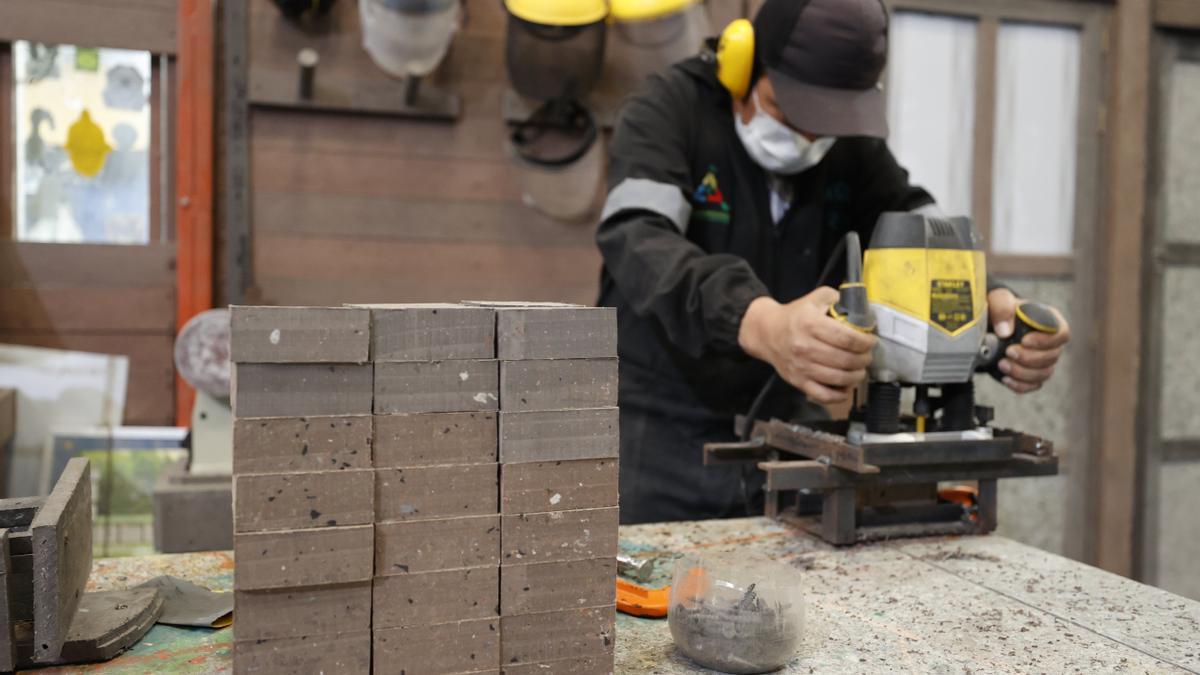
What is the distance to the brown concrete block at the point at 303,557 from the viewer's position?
82 centimetres

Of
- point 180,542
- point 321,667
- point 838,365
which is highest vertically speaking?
A: point 838,365

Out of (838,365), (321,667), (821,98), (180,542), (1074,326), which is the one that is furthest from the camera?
(1074,326)

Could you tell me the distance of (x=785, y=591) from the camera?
994 mm

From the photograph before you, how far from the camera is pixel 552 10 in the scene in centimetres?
246

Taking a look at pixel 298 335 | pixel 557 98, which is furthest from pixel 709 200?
pixel 298 335

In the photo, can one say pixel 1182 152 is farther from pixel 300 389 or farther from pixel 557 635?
pixel 300 389

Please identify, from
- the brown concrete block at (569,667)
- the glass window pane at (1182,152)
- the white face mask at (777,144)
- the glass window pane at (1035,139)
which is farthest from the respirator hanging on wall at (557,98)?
the glass window pane at (1182,152)

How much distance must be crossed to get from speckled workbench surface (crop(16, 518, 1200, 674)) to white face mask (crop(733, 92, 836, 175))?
724mm

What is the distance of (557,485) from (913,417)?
3.03ft

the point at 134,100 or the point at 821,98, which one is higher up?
the point at 134,100

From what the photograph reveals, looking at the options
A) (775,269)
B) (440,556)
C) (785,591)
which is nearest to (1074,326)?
(775,269)

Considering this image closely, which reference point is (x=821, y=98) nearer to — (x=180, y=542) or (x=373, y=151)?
(x=373, y=151)

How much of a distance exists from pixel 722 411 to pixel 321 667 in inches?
43.8

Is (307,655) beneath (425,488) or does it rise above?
beneath
